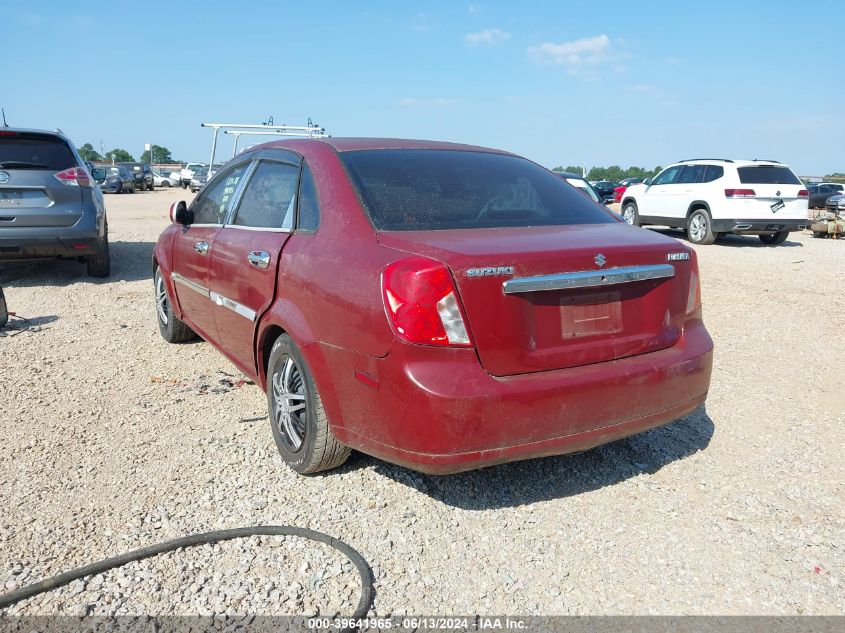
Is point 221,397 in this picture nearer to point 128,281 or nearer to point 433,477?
point 433,477

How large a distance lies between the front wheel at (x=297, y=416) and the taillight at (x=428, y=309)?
700 mm

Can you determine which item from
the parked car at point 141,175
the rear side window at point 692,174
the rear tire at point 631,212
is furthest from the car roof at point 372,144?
the parked car at point 141,175

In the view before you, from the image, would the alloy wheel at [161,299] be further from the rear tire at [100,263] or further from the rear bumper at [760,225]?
the rear bumper at [760,225]

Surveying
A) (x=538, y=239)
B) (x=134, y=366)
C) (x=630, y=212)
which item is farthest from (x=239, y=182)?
(x=630, y=212)

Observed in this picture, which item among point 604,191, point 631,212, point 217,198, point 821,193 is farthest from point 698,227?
point 821,193

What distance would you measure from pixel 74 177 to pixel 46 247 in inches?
34.6

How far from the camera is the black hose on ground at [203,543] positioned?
2469 millimetres

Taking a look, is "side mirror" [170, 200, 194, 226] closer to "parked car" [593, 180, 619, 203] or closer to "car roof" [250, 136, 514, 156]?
"car roof" [250, 136, 514, 156]

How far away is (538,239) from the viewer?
2967 mm

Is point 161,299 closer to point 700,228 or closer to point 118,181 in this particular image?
point 700,228

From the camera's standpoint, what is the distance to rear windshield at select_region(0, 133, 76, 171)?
7.73m

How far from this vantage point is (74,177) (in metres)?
8.09

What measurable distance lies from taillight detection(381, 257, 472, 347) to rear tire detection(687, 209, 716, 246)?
42.4 feet

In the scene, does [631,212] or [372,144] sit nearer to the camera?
[372,144]
